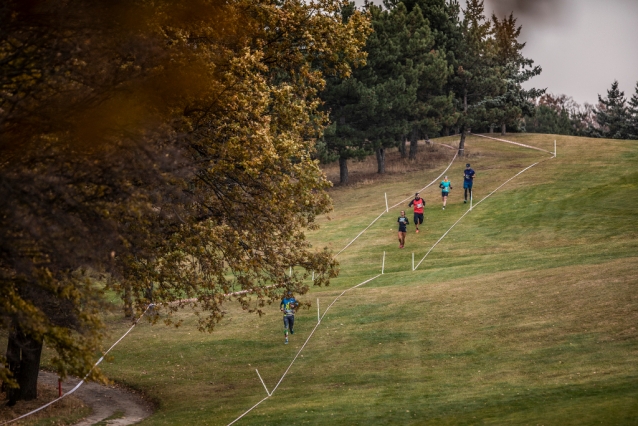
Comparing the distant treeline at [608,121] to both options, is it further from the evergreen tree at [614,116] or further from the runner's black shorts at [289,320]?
the runner's black shorts at [289,320]

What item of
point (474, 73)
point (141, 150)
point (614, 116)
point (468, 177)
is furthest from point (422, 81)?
point (141, 150)

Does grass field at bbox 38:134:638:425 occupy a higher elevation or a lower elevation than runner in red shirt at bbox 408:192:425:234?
lower

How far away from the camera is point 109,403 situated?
24.1 meters

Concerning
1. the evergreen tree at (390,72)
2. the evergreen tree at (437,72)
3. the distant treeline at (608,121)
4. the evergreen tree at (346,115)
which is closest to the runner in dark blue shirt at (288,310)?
the evergreen tree at (346,115)

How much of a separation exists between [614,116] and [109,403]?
87.2 meters

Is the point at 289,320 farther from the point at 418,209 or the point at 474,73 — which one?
the point at 474,73

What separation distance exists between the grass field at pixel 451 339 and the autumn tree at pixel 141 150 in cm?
355

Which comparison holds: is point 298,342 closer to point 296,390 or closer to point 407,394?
point 296,390

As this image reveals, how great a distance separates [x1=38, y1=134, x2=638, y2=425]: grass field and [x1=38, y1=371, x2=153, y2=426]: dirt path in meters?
0.56

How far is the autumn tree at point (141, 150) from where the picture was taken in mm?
12992

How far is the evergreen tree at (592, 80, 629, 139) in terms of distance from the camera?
95.8 metres

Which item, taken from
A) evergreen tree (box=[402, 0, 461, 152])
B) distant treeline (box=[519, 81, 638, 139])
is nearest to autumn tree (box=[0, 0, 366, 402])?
evergreen tree (box=[402, 0, 461, 152])

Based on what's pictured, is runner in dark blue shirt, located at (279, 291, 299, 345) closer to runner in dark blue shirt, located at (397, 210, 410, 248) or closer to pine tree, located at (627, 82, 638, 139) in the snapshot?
runner in dark blue shirt, located at (397, 210, 410, 248)

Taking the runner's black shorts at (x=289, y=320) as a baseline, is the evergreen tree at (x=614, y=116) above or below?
above
